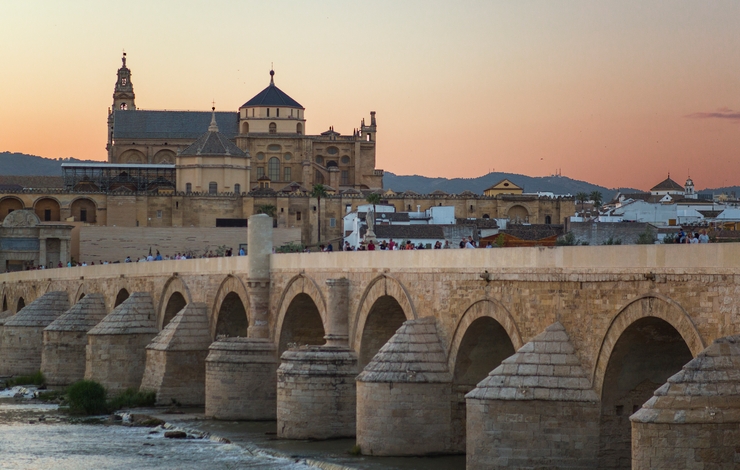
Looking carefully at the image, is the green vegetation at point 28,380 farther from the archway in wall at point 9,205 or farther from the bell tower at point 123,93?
the bell tower at point 123,93

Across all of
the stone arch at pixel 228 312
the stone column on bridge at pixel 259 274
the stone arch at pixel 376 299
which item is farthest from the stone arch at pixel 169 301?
the stone arch at pixel 376 299

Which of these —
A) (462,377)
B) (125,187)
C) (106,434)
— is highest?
(125,187)

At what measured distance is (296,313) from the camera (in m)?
30.2

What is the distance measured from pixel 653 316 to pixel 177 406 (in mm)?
18167

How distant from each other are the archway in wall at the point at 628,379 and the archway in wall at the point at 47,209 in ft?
259

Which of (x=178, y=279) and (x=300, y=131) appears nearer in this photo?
(x=178, y=279)

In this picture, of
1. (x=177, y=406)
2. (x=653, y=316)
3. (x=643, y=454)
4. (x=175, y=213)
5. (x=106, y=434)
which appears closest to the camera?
(x=643, y=454)

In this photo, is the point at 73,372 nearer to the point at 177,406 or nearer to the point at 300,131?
the point at 177,406

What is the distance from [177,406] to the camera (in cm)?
3231

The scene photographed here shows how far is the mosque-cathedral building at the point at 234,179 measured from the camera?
9181 cm

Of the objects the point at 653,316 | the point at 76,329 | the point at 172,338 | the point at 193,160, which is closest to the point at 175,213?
the point at 193,160

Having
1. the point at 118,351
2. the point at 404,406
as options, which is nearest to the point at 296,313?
the point at 118,351

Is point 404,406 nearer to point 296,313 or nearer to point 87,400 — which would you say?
point 296,313

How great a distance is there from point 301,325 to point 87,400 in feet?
19.8
